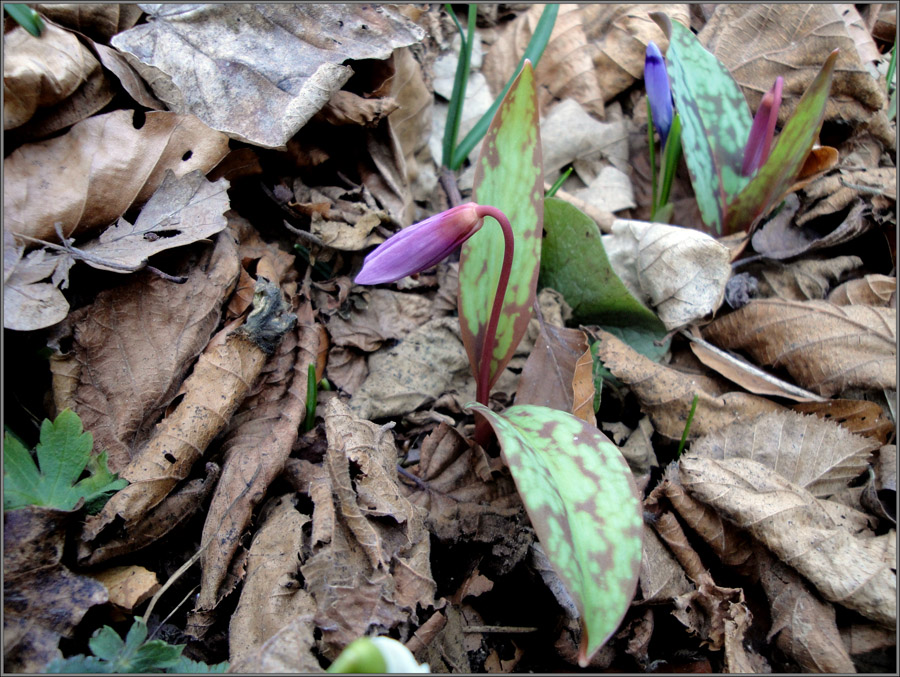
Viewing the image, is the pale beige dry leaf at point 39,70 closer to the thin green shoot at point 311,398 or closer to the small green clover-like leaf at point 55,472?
the small green clover-like leaf at point 55,472

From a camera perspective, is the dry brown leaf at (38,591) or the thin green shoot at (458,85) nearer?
the dry brown leaf at (38,591)

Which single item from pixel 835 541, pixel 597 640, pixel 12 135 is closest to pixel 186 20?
pixel 12 135

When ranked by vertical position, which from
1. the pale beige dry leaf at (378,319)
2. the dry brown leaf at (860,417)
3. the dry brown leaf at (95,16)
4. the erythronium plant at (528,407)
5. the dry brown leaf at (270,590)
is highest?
the dry brown leaf at (95,16)

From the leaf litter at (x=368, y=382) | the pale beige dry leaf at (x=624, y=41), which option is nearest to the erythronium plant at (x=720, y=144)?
the leaf litter at (x=368, y=382)

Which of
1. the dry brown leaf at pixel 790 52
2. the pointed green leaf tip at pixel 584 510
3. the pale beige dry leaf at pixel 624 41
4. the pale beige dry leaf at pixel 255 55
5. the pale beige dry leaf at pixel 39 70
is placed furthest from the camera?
the pale beige dry leaf at pixel 624 41

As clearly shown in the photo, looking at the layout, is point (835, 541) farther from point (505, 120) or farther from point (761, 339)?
point (505, 120)

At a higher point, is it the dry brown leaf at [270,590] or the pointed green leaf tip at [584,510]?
the pointed green leaf tip at [584,510]

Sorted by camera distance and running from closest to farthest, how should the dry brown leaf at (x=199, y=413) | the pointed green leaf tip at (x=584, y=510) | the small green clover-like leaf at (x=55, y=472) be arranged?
the pointed green leaf tip at (x=584, y=510) → the small green clover-like leaf at (x=55, y=472) → the dry brown leaf at (x=199, y=413)
